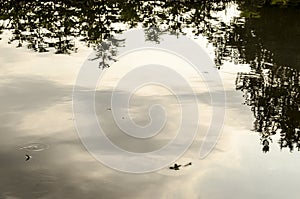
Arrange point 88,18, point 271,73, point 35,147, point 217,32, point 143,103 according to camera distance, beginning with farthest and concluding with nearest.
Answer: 1. point 88,18
2. point 217,32
3. point 271,73
4. point 143,103
5. point 35,147

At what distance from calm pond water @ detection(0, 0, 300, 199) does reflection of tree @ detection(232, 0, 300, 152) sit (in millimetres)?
22

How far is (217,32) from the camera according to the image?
11.4 metres

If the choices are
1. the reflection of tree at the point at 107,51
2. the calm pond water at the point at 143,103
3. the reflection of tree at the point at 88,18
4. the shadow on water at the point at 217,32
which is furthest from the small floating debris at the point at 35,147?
the reflection of tree at the point at 88,18

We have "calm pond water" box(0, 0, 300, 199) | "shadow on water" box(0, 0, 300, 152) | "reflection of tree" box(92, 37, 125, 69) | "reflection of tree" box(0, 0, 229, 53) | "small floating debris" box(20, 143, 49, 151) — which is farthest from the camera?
"reflection of tree" box(0, 0, 229, 53)

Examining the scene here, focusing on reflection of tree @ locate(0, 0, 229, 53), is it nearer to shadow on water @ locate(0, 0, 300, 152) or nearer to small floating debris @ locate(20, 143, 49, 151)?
shadow on water @ locate(0, 0, 300, 152)

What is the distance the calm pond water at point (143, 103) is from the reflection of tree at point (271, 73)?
0.02 metres

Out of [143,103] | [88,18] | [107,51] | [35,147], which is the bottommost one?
[35,147]

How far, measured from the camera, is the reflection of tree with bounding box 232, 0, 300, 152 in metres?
6.07

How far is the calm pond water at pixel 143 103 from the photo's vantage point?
4426 mm

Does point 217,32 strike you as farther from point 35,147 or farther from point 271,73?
point 35,147

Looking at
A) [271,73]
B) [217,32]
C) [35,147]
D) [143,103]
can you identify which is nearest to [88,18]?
[217,32]

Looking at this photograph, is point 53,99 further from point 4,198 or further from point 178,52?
point 178,52

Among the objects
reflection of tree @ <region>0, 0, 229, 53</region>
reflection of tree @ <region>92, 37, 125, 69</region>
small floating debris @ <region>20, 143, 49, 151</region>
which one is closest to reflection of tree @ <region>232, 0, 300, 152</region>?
reflection of tree @ <region>0, 0, 229, 53</region>

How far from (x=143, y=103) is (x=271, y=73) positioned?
122 inches
